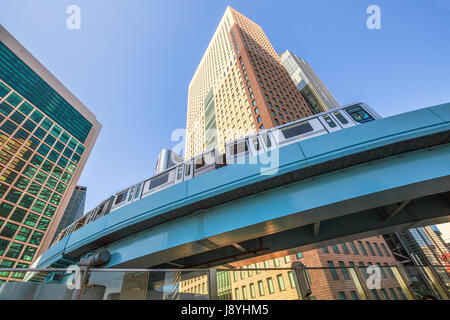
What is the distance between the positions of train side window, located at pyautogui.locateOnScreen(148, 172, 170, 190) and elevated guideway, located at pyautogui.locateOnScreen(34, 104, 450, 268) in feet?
8.92

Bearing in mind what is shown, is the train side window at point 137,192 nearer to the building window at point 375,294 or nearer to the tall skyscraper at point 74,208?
the building window at point 375,294

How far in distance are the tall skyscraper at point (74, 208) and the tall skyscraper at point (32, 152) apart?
196ft

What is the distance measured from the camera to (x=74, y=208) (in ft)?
398

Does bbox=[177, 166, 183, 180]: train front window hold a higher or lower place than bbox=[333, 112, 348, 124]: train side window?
lower

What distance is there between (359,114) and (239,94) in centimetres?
3531

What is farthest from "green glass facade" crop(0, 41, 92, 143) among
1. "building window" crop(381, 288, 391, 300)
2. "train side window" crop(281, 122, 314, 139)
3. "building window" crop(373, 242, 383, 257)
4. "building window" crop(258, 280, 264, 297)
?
"building window" crop(373, 242, 383, 257)

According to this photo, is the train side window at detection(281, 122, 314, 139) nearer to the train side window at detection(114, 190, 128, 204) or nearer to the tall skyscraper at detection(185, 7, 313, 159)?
the train side window at detection(114, 190, 128, 204)

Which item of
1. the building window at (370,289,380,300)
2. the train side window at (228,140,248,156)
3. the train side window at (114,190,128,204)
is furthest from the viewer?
the train side window at (114,190,128,204)

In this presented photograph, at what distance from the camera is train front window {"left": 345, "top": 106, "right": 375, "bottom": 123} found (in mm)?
8445

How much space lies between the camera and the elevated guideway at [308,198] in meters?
5.74

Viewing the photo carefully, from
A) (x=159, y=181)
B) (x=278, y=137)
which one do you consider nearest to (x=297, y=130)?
(x=278, y=137)

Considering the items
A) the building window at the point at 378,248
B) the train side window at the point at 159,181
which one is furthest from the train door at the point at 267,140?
the building window at the point at 378,248

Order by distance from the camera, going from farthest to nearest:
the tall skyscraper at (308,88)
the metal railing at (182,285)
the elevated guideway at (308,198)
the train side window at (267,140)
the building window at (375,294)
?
1. the tall skyscraper at (308,88)
2. the train side window at (267,140)
3. the elevated guideway at (308,198)
4. the building window at (375,294)
5. the metal railing at (182,285)

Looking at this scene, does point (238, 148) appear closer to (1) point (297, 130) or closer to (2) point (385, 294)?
(1) point (297, 130)
